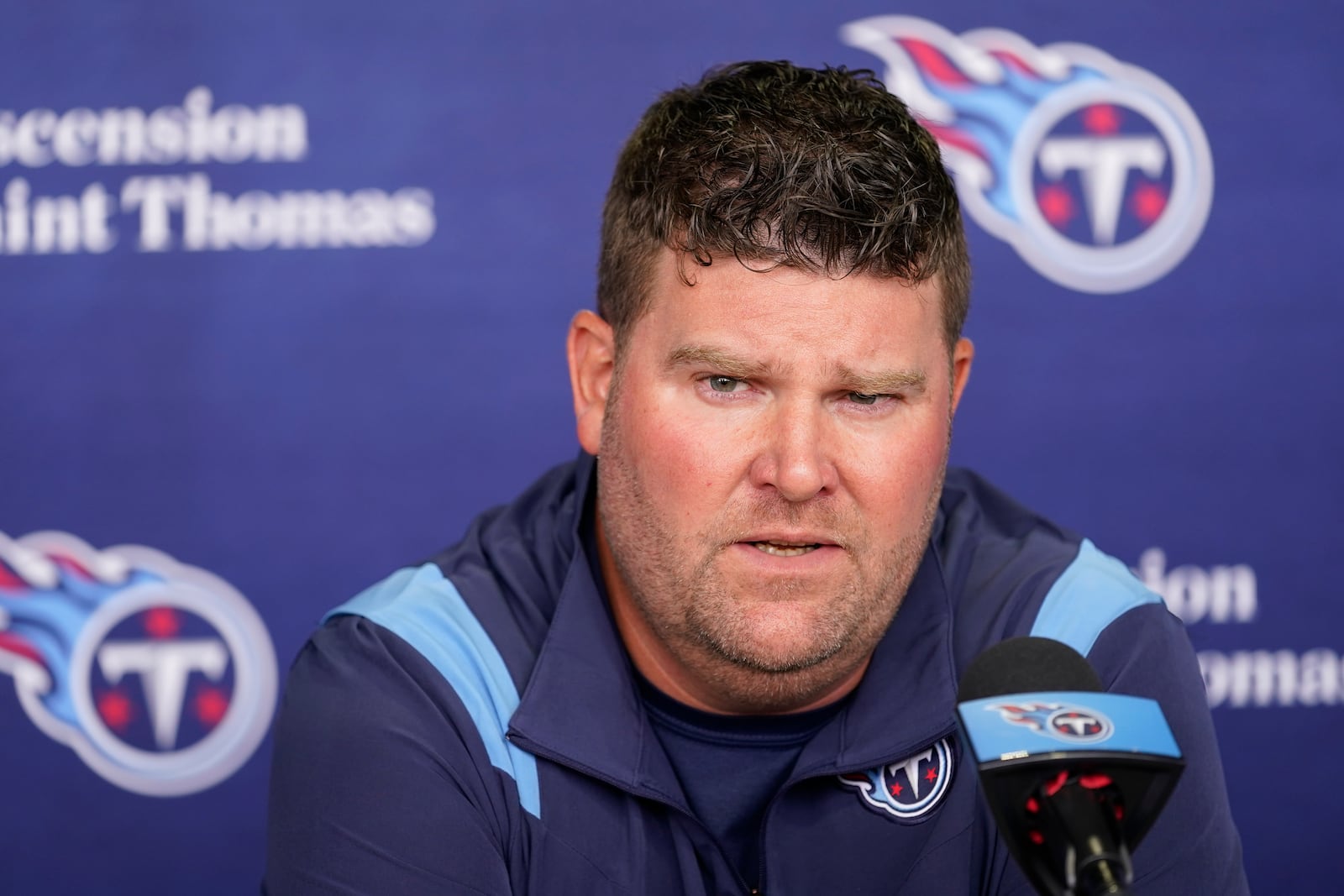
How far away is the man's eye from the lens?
4.62 feet

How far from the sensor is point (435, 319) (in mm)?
2307

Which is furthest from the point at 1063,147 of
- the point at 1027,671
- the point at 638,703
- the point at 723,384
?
the point at 1027,671

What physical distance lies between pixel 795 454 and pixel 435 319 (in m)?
1.11

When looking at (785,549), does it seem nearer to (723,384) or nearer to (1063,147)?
(723,384)

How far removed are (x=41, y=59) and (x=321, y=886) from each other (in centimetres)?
154

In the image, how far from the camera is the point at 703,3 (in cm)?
231

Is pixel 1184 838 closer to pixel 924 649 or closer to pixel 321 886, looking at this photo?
pixel 924 649

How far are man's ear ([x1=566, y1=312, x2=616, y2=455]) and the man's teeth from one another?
0.27m

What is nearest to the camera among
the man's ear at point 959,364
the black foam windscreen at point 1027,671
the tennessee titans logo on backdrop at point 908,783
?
the black foam windscreen at point 1027,671

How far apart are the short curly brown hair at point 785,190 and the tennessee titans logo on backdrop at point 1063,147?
0.77 meters

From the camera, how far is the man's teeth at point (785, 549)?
4.59 feet

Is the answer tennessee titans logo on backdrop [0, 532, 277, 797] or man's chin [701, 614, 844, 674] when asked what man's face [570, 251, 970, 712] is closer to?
man's chin [701, 614, 844, 674]

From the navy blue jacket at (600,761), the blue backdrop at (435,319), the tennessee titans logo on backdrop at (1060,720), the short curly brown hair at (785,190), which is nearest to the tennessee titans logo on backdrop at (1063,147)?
the blue backdrop at (435,319)

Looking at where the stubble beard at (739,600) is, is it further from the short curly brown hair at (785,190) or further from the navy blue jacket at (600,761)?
the short curly brown hair at (785,190)
